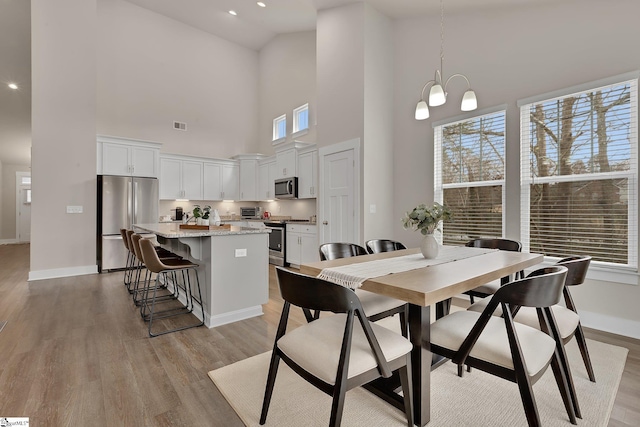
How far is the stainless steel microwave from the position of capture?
6.01 meters

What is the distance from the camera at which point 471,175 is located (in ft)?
12.2

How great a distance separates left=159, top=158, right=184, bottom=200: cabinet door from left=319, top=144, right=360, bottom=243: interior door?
3596 mm

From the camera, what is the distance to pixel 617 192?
2.67 metres

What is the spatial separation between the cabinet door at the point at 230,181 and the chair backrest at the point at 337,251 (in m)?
5.50

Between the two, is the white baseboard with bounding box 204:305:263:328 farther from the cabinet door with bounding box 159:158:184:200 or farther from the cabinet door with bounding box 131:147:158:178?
the cabinet door with bounding box 159:158:184:200

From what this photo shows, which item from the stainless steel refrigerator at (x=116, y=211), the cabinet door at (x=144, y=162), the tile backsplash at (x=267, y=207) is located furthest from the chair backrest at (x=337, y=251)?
the cabinet door at (x=144, y=162)

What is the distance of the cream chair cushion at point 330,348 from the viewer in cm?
129

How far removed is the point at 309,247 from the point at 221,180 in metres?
3.30

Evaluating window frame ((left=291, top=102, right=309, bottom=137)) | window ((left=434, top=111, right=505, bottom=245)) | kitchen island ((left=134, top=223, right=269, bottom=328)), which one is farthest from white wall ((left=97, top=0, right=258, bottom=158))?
window ((left=434, top=111, right=505, bottom=245))

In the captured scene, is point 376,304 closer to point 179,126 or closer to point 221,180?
point 221,180

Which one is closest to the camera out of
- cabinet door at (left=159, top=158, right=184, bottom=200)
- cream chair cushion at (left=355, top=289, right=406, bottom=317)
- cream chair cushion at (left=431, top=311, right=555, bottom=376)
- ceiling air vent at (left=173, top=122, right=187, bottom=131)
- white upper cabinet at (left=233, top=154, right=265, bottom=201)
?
cream chair cushion at (left=431, top=311, right=555, bottom=376)

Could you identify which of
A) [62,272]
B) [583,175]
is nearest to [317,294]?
[583,175]

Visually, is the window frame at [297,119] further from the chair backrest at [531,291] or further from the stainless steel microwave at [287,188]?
the chair backrest at [531,291]

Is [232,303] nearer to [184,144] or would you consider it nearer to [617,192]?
[617,192]
